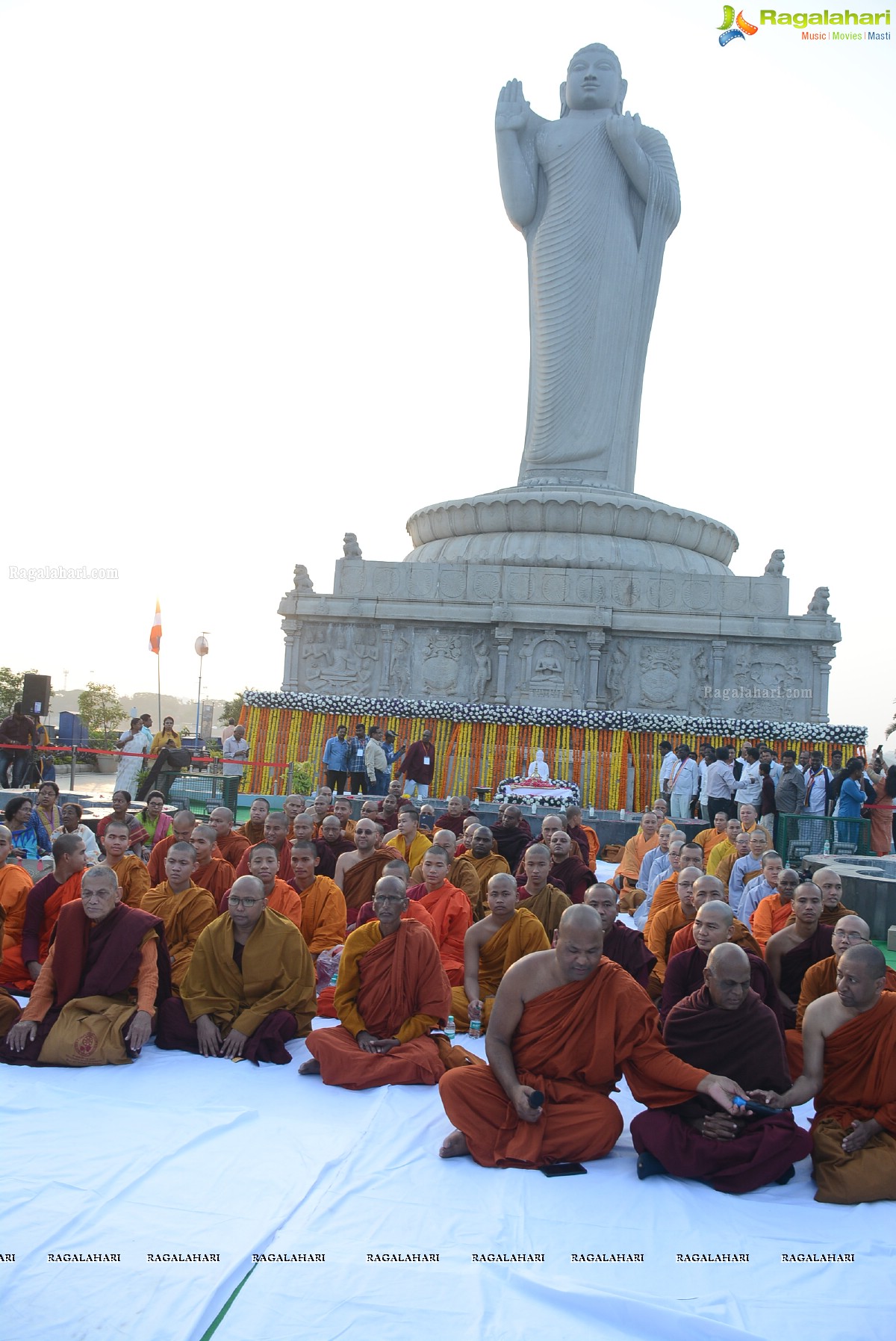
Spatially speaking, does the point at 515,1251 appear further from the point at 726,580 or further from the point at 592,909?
the point at 726,580

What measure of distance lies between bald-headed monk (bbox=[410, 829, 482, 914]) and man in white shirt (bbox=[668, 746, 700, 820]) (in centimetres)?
620

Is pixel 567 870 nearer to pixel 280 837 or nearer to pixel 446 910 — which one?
pixel 446 910

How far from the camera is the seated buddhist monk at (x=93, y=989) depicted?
449 centimetres

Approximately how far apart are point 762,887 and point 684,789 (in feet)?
19.1

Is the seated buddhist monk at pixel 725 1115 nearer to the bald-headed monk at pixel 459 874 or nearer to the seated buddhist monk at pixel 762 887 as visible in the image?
the seated buddhist monk at pixel 762 887

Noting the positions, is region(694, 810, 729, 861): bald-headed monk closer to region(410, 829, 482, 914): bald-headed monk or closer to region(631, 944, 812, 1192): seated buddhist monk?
region(410, 829, 482, 914): bald-headed monk

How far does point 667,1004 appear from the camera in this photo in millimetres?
4430

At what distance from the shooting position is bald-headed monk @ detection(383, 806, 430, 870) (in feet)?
24.7

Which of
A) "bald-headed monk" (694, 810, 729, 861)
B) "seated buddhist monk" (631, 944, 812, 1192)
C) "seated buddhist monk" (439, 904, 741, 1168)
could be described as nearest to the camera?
"seated buddhist monk" (631, 944, 812, 1192)

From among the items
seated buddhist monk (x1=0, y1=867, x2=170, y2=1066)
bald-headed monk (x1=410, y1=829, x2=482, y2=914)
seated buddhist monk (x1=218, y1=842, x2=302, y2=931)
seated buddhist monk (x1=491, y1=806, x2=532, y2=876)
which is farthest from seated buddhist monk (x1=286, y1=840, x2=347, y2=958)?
seated buddhist monk (x1=491, y1=806, x2=532, y2=876)

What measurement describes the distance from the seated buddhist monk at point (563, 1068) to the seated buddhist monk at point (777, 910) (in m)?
2.07

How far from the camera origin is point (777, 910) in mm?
5766

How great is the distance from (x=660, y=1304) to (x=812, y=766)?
356 inches

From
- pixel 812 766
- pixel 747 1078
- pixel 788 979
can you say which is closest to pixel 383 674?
pixel 812 766
